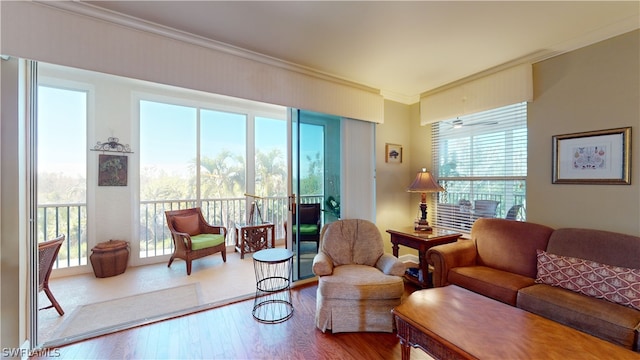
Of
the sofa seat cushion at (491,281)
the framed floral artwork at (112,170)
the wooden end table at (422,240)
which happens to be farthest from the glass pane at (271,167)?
the sofa seat cushion at (491,281)

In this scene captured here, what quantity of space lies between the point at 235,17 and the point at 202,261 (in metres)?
3.45

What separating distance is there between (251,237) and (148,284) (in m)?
1.52

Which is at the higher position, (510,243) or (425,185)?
(425,185)

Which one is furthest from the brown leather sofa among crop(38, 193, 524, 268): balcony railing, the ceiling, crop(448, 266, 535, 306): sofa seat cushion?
the ceiling

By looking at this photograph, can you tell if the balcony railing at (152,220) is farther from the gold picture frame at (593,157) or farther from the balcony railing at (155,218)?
the gold picture frame at (593,157)

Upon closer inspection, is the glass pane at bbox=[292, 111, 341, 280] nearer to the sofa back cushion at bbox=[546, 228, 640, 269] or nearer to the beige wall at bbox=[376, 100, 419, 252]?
the beige wall at bbox=[376, 100, 419, 252]

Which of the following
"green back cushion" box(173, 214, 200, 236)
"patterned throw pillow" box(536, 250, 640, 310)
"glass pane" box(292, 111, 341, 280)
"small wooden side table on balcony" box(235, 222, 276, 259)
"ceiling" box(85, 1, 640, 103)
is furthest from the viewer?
"small wooden side table on balcony" box(235, 222, 276, 259)

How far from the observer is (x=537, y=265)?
Answer: 7.28ft

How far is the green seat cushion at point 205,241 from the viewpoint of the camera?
349cm

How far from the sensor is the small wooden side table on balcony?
4.15 metres

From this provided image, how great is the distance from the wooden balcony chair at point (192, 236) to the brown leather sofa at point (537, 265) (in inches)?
115

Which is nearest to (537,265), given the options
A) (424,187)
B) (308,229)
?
(424,187)

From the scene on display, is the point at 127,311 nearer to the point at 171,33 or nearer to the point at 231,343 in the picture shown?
the point at 231,343

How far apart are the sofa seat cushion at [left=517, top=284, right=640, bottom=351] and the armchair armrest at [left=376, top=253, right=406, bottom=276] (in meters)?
0.90
